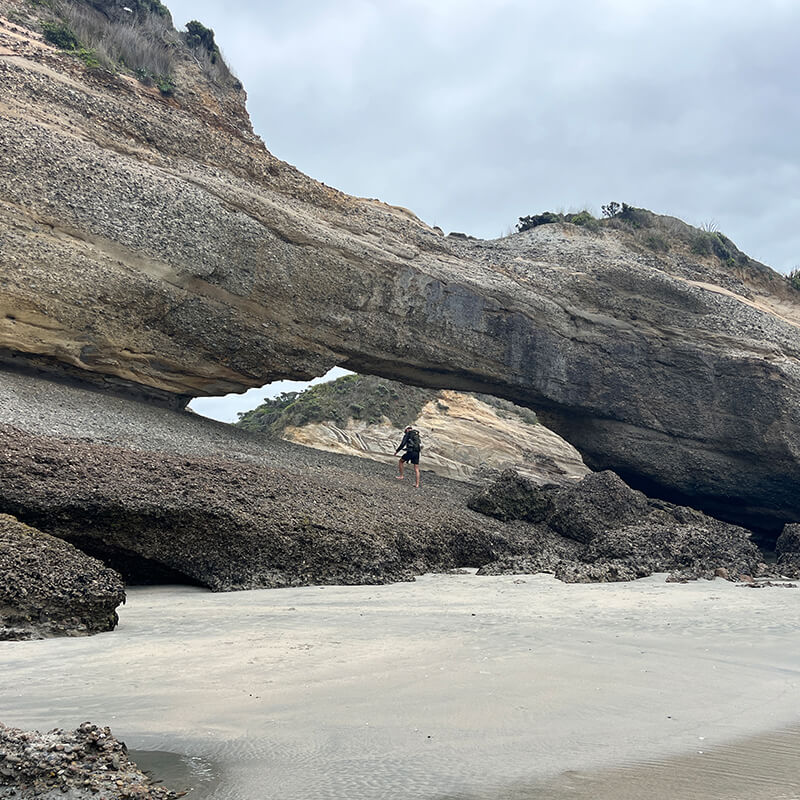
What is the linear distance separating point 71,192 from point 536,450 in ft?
51.5

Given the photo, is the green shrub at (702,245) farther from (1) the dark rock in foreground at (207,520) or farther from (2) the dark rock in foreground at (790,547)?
(1) the dark rock in foreground at (207,520)

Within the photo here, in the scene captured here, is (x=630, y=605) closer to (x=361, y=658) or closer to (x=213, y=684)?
(x=361, y=658)

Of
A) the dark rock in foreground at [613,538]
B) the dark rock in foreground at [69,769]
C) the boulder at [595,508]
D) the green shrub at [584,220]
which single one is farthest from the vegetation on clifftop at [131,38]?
the dark rock in foreground at [69,769]

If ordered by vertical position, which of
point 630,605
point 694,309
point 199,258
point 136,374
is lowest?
point 630,605

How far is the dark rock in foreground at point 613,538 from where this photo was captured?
10.5 metres

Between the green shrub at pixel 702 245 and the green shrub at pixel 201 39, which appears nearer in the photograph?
the green shrub at pixel 201 39

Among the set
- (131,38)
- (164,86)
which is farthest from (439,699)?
(131,38)

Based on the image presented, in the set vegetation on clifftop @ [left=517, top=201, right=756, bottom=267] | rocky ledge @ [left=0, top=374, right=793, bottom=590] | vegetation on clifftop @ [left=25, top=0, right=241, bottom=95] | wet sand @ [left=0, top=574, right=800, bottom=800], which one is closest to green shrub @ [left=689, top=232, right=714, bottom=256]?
vegetation on clifftop @ [left=517, top=201, right=756, bottom=267]

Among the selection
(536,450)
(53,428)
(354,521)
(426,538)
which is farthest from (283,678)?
(536,450)

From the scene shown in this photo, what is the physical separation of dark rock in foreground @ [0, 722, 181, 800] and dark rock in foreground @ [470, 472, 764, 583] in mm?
7244

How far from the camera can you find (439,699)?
3.67 meters

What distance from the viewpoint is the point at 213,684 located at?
389cm

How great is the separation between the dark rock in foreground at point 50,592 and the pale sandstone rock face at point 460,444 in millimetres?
16951

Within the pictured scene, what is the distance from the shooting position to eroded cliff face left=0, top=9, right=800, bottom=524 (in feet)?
45.6
